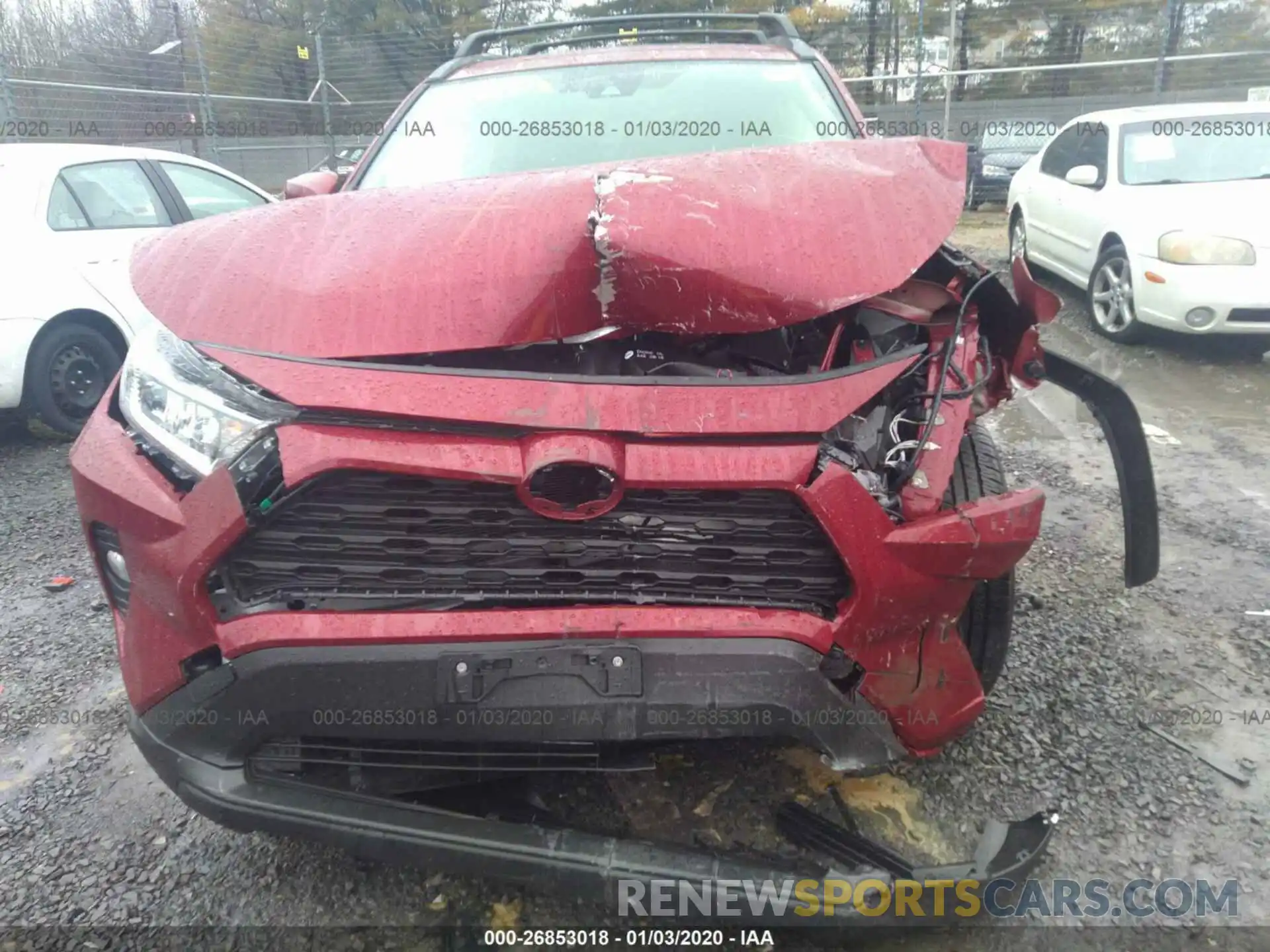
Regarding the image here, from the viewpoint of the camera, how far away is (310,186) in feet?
9.45

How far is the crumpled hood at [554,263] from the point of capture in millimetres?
1741

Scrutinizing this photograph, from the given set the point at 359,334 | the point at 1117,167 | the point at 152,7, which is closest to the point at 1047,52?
the point at 1117,167

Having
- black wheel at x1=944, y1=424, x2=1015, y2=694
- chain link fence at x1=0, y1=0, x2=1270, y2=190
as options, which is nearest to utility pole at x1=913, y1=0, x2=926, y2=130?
chain link fence at x1=0, y1=0, x2=1270, y2=190

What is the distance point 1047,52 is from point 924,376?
1772 centimetres

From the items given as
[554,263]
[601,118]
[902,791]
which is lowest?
[902,791]

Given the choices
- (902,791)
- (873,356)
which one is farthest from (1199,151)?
(902,791)

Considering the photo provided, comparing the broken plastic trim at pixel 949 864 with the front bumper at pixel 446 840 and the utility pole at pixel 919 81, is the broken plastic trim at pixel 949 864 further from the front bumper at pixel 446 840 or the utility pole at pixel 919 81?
the utility pole at pixel 919 81

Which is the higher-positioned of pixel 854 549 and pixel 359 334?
pixel 359 334

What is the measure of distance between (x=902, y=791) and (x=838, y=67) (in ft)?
54.3

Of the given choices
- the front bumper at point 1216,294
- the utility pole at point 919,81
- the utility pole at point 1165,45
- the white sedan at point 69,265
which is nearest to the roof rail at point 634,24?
the white sedan at point 69,265

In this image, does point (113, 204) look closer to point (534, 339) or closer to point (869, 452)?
point (534, 339)

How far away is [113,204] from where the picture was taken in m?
5.12

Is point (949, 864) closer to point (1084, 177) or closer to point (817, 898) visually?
point (817, 898)

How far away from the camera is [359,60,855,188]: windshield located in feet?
9.55
